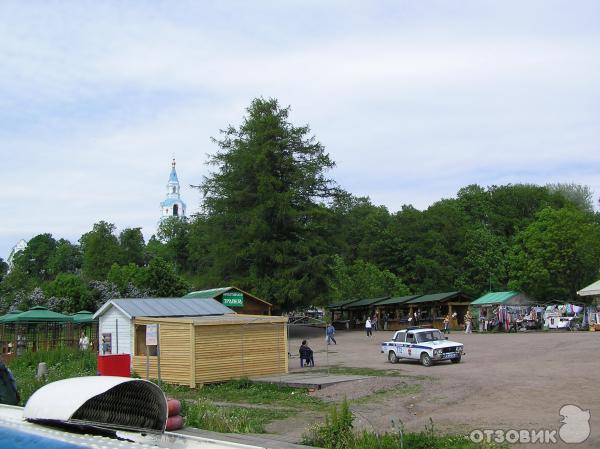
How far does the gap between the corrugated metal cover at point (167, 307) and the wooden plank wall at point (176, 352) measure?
2.39 metres

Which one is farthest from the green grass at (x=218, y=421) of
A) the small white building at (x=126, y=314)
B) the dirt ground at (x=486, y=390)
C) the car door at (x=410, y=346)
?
the car door at (x=410, y=346)

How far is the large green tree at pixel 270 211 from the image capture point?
56.6 metres

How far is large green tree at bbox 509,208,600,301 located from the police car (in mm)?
35762

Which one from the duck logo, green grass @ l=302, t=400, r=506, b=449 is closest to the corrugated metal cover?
the duck logo

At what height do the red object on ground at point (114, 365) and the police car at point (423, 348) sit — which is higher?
the red object on ground at point (114, 365)

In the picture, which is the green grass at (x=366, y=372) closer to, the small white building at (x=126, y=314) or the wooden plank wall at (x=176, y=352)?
the wooden plank wall at (x=176, y=352)

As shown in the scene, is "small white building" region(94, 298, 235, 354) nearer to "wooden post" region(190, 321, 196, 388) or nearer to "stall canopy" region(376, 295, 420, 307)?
"wooden post" region(190, 321, 196, 388)

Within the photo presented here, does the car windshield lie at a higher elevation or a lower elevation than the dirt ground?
higher

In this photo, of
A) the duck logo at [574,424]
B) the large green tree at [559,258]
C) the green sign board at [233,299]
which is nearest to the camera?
the duck logo at [574,424]

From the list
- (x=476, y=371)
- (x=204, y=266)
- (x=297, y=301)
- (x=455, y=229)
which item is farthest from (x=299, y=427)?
(x=455, y=229)

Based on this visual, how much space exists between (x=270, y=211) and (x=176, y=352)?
34248 millimetres

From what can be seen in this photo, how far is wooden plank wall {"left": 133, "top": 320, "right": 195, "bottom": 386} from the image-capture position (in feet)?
78.8

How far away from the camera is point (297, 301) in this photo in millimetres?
56031

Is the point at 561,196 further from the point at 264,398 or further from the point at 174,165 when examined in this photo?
the point at 174,165
